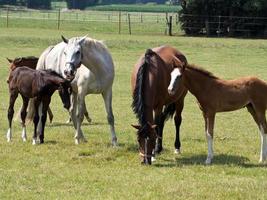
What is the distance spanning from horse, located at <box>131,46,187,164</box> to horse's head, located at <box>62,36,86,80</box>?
1192 mm

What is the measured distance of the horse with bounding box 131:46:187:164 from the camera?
9.37 meters

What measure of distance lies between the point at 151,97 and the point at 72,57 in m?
1.91

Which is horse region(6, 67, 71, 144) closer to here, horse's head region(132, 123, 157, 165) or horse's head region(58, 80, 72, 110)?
horse's head region(58, 80, 72, 110)

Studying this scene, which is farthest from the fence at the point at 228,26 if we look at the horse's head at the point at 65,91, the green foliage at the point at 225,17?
the horse's head at the point at 65,91

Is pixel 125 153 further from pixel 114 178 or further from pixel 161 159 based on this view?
pixel 114 178

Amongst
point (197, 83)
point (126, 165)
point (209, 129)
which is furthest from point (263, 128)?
point (126, 165)

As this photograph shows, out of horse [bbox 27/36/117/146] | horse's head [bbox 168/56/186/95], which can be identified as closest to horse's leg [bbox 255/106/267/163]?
horse's head [bbox 168/56/186/95]

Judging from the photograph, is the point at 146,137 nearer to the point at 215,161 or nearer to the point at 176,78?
the point at 176,78

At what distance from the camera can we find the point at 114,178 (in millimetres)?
8641

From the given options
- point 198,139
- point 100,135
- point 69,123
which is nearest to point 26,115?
point 100,135

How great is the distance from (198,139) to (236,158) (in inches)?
88.9

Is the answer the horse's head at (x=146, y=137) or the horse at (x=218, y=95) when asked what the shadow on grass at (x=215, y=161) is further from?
the horse's head at (x=146, y=137)

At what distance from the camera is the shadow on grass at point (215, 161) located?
385 inches

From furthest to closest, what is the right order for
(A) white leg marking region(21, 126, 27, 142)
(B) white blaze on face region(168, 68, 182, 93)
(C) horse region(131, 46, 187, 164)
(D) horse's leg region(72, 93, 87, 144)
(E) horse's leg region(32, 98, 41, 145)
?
1. (A) white leg marking region(21, 126, 27, 142)
2. (D) horse's leg region(72, 93, 87, 144)
3. (E) horse's leg region(32, 98, 41, 145)
4. (C) horse region(131, 46, 187, 164)
5. (B) white blaze on face region(168, 68, 182, 93)
